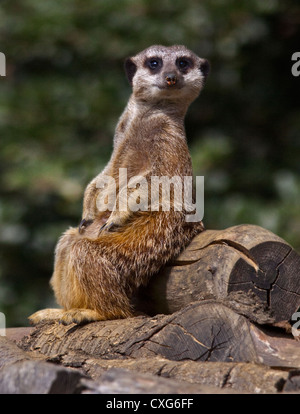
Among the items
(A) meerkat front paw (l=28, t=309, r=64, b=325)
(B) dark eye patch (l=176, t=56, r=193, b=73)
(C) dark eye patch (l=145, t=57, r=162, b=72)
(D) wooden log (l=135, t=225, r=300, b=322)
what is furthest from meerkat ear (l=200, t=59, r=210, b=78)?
(A) meerkat front paw (l=28, t=309, r=64, b=325)

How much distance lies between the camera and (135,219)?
163 inches

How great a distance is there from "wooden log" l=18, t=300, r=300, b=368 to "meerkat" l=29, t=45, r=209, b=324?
38 cm

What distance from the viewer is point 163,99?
14.7ft

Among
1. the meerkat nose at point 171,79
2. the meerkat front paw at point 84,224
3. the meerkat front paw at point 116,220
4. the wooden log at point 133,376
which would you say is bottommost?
the wooden log at point 133,376

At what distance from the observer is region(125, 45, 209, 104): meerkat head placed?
4430 mm

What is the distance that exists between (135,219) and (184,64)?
4.41ft

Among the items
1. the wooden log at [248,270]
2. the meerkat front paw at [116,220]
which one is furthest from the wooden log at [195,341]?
the meerkat front paw at [116,220]

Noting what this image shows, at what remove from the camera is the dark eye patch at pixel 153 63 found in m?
4.62

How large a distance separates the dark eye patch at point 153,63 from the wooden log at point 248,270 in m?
1.49

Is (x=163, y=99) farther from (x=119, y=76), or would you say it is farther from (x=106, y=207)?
(x=119, y=76)

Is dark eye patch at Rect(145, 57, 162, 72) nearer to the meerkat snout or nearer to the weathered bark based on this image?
the meerkat snout

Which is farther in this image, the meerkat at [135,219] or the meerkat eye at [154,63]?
the meerkat eye at [154,63]

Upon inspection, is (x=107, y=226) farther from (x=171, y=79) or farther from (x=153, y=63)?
(x=153, y=63)

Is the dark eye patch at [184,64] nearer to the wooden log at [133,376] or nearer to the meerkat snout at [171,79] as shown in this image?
the meerkat snout at [171,79]
